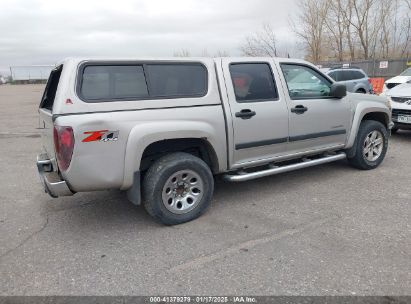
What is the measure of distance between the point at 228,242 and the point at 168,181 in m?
0.88

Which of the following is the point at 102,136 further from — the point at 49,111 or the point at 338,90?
the point at 338,90

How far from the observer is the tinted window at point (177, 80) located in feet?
11.7

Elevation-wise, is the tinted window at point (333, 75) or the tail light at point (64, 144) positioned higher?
the tinted window at point (333, 75)

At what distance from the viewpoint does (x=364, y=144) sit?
528 centimetres

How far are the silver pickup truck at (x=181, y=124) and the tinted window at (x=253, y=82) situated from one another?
0.5 inches

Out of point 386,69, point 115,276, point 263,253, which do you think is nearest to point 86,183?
point 115,276

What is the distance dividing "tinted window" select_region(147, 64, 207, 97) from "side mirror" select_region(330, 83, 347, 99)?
1.92 m

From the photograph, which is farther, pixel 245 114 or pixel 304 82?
pixel 304 82

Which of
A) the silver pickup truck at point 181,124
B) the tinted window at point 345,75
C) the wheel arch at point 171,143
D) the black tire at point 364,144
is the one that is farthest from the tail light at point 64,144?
the tinted window at point 345,75

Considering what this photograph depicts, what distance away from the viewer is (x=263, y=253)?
3066 millimetres

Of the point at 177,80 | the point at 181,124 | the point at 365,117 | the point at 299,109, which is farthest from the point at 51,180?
the point at 365,117

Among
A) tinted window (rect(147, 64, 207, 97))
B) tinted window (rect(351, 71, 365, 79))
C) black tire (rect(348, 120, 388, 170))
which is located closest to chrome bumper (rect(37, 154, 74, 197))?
tinted window (rect(147, 64, 207, 97))

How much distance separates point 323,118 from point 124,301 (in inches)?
136

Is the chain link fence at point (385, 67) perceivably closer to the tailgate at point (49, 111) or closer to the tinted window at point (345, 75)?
the tinted window at point (345, 75)
